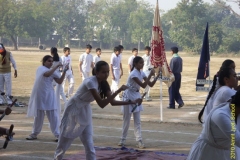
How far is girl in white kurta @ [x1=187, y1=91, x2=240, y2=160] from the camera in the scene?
4848mm

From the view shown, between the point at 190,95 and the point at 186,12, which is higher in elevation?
the point at 186,12

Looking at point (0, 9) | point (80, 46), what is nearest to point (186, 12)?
point (80, 46)

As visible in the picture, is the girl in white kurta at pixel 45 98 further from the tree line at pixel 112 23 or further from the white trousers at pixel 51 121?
the tree line at pixel 112 23

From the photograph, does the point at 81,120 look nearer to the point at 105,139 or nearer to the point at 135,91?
the point at 135,91

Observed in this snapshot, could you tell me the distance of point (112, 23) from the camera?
99375mm

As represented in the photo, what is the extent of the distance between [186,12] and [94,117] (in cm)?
6517

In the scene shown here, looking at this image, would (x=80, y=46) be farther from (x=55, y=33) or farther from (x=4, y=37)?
(x=4, y=37)

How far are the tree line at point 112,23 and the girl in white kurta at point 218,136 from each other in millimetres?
65637

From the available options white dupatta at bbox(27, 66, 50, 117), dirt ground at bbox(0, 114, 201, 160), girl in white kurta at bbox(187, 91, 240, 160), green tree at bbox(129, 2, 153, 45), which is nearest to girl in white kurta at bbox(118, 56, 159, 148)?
dirt ground at bbox(0, 114, 201, 160)

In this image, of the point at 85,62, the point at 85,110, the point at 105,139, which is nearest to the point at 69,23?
the point at 85,62

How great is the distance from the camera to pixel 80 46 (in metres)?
91.1

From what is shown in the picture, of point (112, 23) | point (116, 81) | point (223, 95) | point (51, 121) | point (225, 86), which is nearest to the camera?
point (223, 95)

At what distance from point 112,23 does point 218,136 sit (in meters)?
95.1

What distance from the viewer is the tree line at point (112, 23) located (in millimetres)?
75062
